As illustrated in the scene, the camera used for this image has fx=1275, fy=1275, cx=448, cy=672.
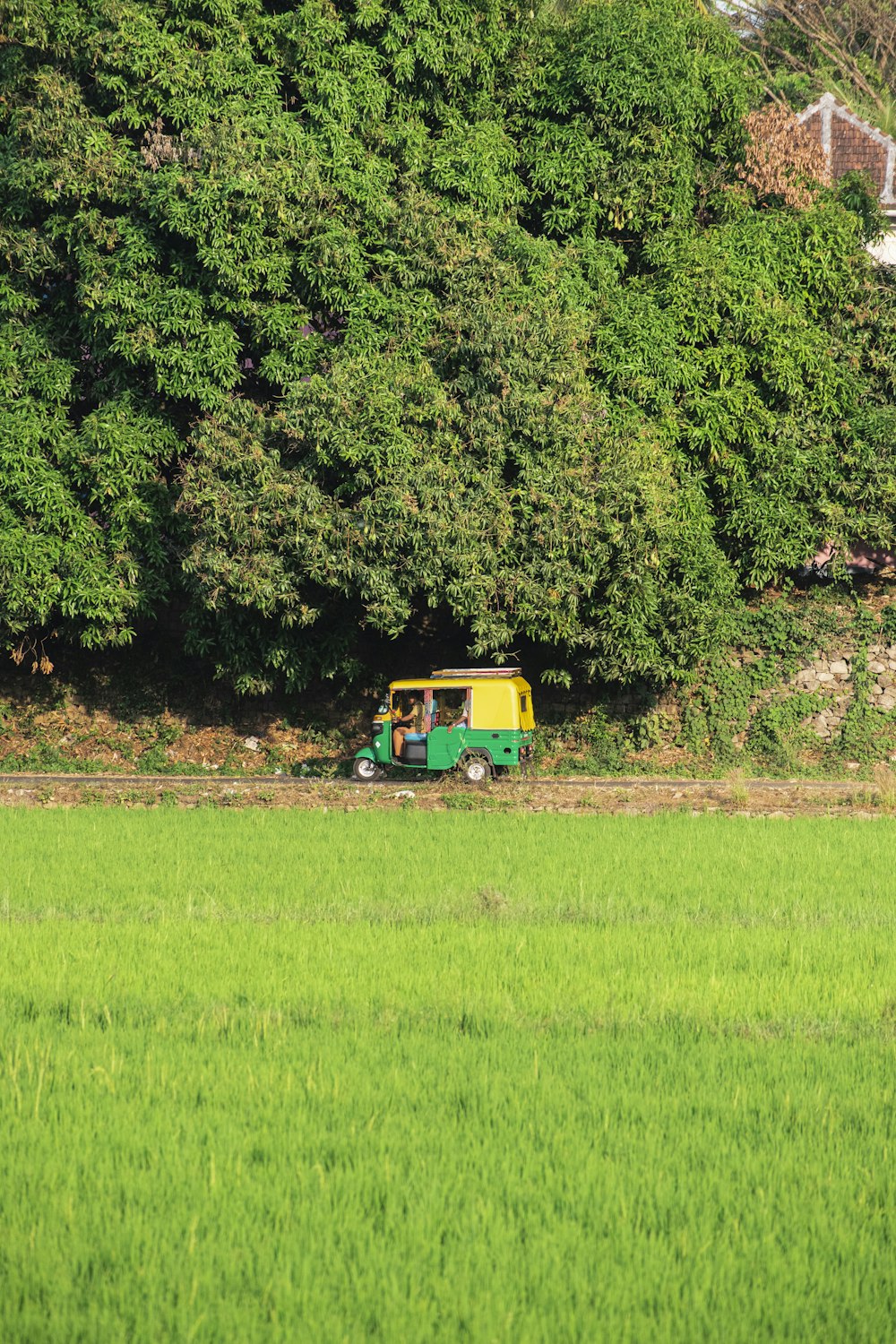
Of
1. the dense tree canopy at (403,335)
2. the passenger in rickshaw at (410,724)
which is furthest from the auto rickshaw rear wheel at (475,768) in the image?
the dense tree canopy at (403,335)

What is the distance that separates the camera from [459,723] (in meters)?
20.2

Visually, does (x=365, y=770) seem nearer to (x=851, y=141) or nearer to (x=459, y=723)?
(x=459, y=723)

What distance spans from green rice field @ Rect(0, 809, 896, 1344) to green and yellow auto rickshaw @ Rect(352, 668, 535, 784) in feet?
24.4

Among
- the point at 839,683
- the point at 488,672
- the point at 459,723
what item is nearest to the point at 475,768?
the point at 459,723

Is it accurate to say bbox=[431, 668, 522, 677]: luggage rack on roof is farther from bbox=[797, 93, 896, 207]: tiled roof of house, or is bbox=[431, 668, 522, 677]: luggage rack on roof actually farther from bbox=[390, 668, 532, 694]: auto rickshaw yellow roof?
bbox=[797, 93, 896, 207]: tiled roof of house

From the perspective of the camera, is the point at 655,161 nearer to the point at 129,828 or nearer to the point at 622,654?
the point at 622,654

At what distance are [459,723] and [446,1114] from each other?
13745 millimetres

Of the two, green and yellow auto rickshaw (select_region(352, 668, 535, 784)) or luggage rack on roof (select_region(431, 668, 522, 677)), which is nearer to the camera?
green and yellow auto rickshaw (select_region(352, 668, 535, 784))

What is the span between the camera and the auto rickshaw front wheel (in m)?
21.0

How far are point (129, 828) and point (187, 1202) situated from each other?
11577mm

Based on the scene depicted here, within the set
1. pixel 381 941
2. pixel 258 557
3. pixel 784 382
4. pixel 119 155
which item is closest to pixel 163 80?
pixel 119 155

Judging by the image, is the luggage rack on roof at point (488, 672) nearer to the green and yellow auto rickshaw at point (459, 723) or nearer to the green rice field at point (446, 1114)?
the green and yellow auto rickshaw at point (459, 723)

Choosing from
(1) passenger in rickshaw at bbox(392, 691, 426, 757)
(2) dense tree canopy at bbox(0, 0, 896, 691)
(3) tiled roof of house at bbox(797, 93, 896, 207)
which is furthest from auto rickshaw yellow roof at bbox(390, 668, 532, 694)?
(3) tiled roof of house at bbox(797, 93, 896, 207)

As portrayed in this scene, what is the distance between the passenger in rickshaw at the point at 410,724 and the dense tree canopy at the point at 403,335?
4.59ft
